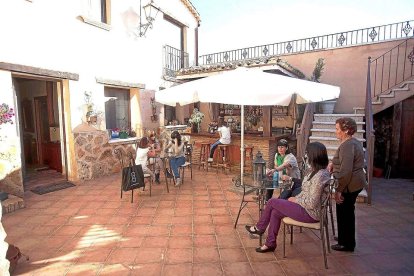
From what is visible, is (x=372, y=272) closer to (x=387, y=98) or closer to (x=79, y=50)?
(x=387, y=98)

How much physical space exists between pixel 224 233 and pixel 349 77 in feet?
28.0

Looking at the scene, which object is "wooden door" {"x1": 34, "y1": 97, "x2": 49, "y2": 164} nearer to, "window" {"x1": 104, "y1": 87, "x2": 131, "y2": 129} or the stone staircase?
"window" {"x1": 104, "y1": 87, "x2": 131, "y2": 129}

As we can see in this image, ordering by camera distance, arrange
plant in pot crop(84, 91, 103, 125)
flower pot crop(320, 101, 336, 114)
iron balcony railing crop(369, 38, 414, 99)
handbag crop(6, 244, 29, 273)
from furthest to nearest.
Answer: flower pot crop(320, 101, 336, 114) → iron balcony railing crop(369, 38, 414, 99) → plant in pot crop(84, 91, 103, 125) → handbag crop(6, 244, 29, 273)

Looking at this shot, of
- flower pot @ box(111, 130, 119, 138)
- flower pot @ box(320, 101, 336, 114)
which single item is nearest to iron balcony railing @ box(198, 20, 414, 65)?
flower pot @ box(320, 101, 336, 114)

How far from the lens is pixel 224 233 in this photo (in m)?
3.74

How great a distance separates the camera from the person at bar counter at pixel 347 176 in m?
3.00

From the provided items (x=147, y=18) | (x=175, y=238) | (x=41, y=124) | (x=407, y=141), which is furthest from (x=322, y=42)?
(x=41, y=124)

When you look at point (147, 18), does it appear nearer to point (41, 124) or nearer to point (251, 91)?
point (41, 124)

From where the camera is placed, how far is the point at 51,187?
6137 millimetres

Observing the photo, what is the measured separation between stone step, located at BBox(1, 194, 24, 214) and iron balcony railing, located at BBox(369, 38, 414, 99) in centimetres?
1002

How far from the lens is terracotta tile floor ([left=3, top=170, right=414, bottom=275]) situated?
2.92 metres

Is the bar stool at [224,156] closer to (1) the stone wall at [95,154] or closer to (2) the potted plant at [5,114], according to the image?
(1) the stone wall at [95,154]

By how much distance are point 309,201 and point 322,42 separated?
9254mm

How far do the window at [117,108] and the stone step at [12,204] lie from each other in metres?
3.38
